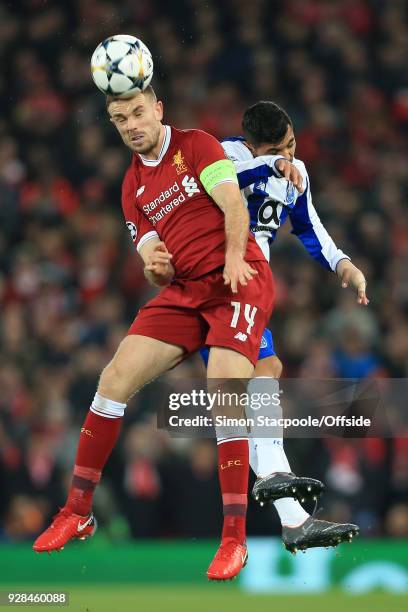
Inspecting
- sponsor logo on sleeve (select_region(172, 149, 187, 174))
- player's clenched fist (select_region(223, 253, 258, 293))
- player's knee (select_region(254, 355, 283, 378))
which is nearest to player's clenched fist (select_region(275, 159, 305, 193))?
sponsor logo on sleeve (select_region(172, 149, 187, 174))

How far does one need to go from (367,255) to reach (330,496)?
2610 millimetres

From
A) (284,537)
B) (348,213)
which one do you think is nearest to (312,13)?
(348,213)

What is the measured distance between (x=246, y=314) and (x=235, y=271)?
1.16 feet

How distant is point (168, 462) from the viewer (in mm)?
10844

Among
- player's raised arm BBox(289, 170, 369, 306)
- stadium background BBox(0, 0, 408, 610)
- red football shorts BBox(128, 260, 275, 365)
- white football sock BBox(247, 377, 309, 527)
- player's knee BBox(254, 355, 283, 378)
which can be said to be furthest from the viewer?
stadium background BBox(0, 0, 408, 610)

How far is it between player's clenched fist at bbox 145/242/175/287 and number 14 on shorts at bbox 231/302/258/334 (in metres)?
0.37

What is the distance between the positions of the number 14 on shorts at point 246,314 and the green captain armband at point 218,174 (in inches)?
23.6

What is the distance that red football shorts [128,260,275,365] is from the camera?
6086 mm

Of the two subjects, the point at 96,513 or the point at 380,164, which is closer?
the point at 96,513

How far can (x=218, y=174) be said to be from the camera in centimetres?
603

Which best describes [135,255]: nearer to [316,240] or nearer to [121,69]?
[316,240]

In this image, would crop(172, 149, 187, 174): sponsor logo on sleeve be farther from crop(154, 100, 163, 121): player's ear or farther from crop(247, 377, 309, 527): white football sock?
crop(247, 377, 309, 527): white football sock

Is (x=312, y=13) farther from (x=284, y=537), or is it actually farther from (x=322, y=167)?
(x=284, y=537)

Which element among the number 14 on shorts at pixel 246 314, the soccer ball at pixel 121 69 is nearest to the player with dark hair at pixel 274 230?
the number 14 on shorts at pixel 246 314
